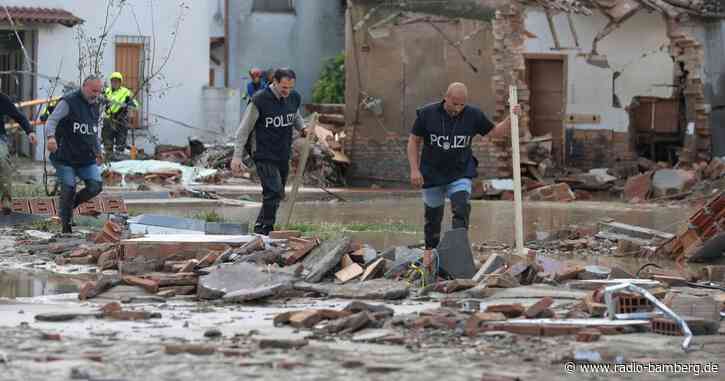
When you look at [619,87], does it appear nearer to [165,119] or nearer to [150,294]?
[165,119]

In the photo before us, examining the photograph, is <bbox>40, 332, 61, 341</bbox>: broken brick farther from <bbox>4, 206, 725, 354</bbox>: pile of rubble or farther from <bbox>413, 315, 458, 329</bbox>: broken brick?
<bbox>413, 315, 458, 329</bbox>: broken brick

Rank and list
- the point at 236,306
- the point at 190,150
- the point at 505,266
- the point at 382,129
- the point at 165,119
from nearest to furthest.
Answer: the point at 236,306 → the point at 505,266 → the point at 382,129 → the point at 190,150 → the point at 165,119

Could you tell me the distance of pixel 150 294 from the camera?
29.9 ft

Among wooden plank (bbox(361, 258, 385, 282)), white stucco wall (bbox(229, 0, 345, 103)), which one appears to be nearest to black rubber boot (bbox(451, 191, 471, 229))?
wooden plank (bbox(361, 258, 385, 282))

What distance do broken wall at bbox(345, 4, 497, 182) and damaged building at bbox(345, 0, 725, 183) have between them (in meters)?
0.02

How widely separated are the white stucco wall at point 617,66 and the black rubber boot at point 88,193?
11.7 metres

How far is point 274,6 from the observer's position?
3409cm

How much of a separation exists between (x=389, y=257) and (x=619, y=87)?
14115 mm

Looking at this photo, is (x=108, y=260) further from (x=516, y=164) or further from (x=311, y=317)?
(x=311, y=317)

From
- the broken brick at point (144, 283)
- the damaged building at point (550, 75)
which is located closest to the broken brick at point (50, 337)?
the broken brick at point (144, 283)

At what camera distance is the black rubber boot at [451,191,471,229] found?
10.4 m

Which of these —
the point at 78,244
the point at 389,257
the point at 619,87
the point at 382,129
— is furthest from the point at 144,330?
the point at 619,87

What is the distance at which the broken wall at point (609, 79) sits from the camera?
2320cm

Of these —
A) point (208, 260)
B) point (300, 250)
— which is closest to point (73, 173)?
point (208, 260)
